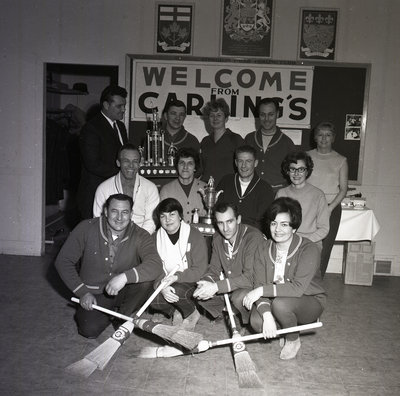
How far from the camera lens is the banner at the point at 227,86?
202 inches

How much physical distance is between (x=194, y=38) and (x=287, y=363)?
11.1ft

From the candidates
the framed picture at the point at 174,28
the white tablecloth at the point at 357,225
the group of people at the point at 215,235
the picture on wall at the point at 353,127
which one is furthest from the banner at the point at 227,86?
the white tablecloth at the point at 357,225

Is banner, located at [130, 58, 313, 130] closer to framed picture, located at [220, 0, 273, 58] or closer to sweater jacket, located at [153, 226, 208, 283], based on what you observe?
framed picture, located at [220, 0, 273, 58]

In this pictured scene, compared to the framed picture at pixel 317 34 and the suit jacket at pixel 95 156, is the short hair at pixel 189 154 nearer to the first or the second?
the suit jacket at pixel 95 156

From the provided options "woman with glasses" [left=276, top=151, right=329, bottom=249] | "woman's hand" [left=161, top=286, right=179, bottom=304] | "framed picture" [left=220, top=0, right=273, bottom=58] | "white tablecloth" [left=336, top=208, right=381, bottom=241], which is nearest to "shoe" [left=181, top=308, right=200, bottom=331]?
"woman's hand" [left=161, top=286, right=179, bottom=304]

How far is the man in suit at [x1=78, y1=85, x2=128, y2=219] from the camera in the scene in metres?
4.21

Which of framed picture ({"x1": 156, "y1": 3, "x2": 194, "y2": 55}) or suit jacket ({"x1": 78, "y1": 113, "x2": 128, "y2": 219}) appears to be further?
framed picture ({"x1": 156, "y1": 3, "x2": 194, "y2": 55})

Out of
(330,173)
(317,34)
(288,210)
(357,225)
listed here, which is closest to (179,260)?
(288,210)

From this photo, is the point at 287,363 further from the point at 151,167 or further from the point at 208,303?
the point at 151,167

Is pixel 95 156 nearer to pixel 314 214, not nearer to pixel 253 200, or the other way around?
pixel 253 200

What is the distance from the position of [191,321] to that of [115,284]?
25.4 inches

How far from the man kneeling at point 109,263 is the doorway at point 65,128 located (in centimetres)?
241

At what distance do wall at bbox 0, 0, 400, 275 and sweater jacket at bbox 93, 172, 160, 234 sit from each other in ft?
5.35

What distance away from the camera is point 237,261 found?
3.52 meters
